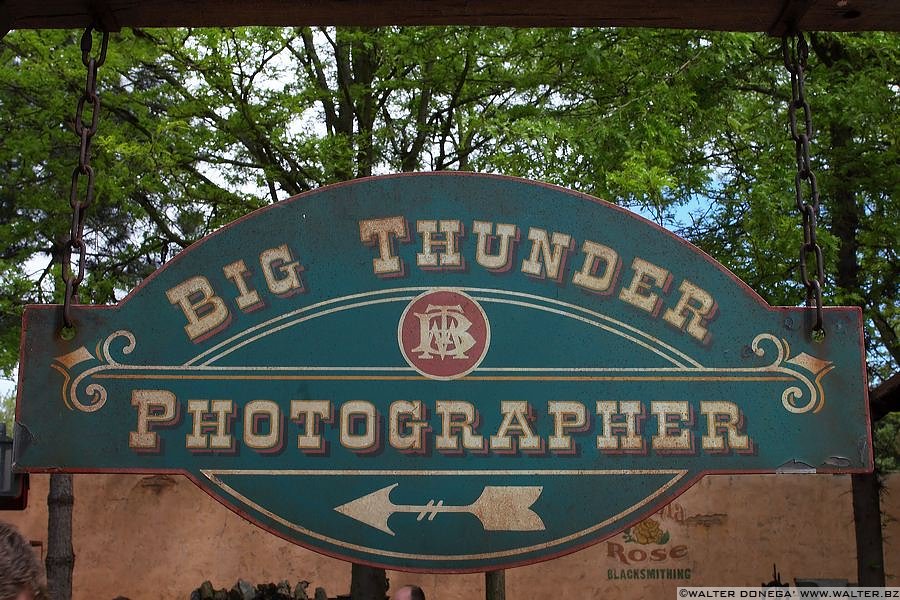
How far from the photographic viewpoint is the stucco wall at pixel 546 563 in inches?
439

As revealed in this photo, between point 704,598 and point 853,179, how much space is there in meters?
6.26

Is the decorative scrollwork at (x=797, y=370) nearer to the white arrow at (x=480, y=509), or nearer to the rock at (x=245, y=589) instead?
the white arrow at (x=480, y=509)

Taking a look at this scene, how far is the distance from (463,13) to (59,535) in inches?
300

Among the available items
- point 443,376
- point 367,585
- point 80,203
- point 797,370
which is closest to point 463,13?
point 443,376

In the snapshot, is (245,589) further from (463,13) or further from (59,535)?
(463,13)

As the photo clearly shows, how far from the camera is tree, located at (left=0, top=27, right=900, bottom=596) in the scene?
812 cm

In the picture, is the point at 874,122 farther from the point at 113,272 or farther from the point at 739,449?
the point at 113,272

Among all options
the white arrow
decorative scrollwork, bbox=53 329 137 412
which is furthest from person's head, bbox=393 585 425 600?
decorative scrollwork, bbox=53 329 137 412

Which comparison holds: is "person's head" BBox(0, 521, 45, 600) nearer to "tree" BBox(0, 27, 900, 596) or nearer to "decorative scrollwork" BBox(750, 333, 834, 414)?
"decorative scrollwork" BBox(750, 333, 834, 414)

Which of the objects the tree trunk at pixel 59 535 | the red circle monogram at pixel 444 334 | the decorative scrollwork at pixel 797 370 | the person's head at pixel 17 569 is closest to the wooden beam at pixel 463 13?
the red circle monogram at pixel 444 334

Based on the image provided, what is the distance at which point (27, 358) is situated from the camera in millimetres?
2691

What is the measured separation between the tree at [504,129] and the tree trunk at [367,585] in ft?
12.4

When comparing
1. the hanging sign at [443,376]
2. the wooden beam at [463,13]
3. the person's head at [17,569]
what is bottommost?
the person's head at [17,569]

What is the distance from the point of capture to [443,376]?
2.71 metres
